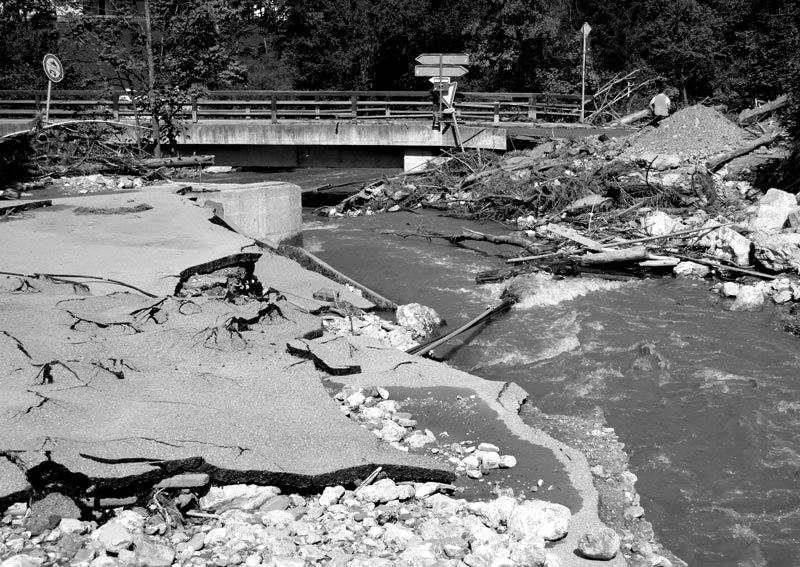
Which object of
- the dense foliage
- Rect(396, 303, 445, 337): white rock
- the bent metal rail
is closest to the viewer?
Rect(396, 303, 445, 337): white rock

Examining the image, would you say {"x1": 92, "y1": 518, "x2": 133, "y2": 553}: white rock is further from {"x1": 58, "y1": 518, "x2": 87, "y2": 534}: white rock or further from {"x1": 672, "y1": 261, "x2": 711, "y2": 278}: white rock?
{"x1": 672, "y1": 261, "x2": 711, "y2": 278}: white rock

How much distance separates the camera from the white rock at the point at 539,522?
5.06m

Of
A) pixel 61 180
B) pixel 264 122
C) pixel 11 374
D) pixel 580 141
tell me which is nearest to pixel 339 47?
pixel 264 122

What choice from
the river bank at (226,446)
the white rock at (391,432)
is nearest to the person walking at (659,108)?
the river bank at (226,446)

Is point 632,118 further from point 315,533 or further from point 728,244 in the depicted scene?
point 315,533

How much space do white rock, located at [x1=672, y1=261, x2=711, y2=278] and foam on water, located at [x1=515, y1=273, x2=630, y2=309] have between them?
1.02m

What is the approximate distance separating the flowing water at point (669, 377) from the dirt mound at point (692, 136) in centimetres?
701

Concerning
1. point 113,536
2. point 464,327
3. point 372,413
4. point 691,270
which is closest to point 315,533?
point 113,536

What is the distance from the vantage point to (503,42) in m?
33.7

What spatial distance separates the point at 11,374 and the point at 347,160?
18.3m

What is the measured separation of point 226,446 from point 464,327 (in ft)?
17.9

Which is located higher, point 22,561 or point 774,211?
point 774,211

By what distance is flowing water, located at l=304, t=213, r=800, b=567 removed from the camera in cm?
650

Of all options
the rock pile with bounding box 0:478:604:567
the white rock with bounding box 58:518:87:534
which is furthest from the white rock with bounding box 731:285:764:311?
the white rock with bounding box 58:518:87:534
